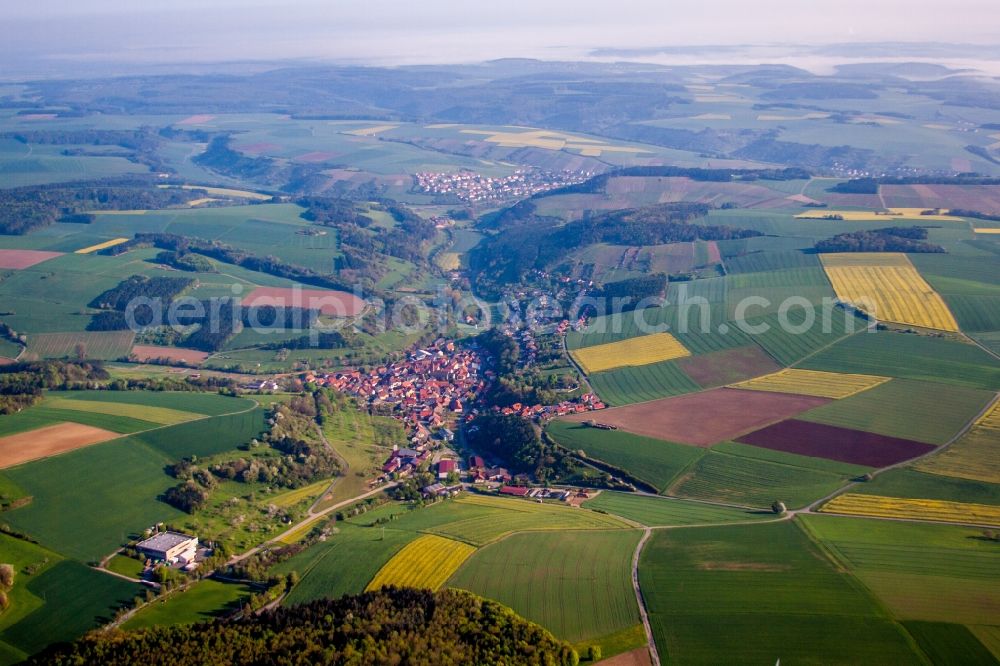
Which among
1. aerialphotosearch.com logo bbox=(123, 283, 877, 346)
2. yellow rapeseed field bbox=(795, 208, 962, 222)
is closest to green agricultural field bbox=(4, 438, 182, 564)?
aerialphotosearch.com logo bbox=(123, 283, 877, 346)

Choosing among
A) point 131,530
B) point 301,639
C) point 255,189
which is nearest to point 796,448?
point 301,639

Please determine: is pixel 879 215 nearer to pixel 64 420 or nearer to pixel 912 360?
pixel 912 360

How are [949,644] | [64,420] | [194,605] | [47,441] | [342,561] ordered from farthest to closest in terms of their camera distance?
1. [64,420]
2. [47,441]
3. [342,561]
4. [194,605]
5. [949,644]

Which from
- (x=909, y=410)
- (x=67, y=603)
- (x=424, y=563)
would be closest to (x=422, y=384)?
(x=424, y=563)

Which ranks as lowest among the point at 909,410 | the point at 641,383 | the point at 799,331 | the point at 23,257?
the point at 641,383

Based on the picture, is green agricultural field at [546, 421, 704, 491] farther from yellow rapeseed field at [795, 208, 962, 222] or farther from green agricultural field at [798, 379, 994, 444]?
yellow rapeseed field at [795, 208, 962, 222]

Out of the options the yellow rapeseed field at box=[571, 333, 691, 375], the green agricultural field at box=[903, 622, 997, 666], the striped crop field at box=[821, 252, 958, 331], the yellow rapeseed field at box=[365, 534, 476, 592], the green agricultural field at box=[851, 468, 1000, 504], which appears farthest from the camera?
the yellow rapeseed field at box=[571, 333, 691, 375]
